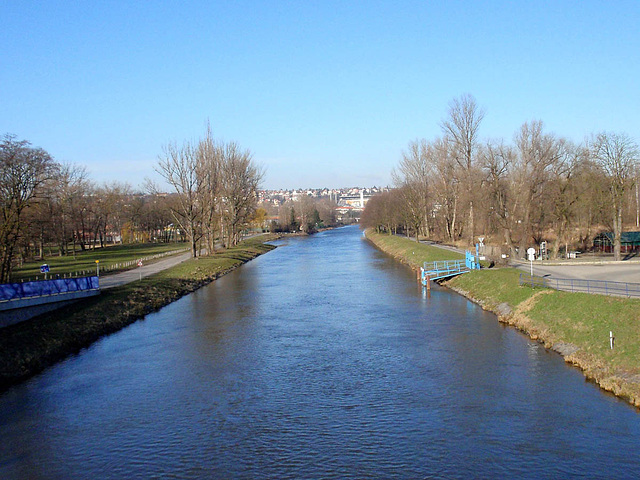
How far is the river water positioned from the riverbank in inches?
26.0

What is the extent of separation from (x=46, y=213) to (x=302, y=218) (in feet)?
308

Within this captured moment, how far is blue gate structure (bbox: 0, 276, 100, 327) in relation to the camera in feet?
75.6

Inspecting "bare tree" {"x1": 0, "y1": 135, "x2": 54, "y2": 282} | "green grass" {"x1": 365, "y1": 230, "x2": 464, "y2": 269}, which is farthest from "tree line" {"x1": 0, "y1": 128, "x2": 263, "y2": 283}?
Answer: "green grass" {"x1": 365, "y1": 230, "x2": 464, "y2": 269}

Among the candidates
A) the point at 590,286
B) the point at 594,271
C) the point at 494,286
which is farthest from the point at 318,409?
the point at 594,271

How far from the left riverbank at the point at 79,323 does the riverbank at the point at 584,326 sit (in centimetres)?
1874

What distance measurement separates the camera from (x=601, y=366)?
17.7m

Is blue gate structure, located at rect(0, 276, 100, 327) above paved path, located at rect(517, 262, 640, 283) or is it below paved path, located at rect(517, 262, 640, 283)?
above

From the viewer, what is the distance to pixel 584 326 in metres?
20.7

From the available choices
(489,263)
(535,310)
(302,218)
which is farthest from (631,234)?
(302,218)

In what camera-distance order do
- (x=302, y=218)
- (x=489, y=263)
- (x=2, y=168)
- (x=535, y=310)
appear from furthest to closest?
(x=302, y=218) → (x=489, y=263) → (x=2, y=168) → (x=535, y=310)

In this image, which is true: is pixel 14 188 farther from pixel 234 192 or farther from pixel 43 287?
pixel 234 192

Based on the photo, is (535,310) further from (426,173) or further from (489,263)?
(426,173)

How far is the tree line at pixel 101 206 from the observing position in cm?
3525

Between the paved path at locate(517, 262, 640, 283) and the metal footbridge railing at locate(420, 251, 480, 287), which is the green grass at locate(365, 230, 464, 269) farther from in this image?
the paved path at locate(517, 262, 640, 283)
